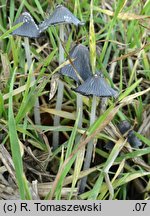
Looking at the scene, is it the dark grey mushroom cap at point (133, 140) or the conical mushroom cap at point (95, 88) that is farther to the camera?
the dark grey mushroom cap at point (133, 140)

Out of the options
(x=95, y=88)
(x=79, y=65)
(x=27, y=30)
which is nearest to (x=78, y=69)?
(x=79, y=65)

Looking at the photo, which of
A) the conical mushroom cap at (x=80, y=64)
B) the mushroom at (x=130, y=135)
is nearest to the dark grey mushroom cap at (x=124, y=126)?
the mushroom at (x=130, y=135)

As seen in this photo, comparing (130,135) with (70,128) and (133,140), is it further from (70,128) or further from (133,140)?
(70,128)

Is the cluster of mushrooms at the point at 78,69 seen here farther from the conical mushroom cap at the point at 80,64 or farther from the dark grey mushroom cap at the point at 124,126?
the dark grey mushroom cap at the point at 124,126

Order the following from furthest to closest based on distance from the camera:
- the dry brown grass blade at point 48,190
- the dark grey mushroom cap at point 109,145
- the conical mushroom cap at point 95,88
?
the dark grey mushroom cap at point 109,145
the dry brown grass blade at point 48,190
the conical mushroom cap at point 95,88

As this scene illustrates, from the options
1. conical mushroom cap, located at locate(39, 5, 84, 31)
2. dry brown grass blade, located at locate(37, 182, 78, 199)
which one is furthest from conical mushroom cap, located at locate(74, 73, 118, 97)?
dry brown grass blade, located at locate(37, 182, 78, 199)

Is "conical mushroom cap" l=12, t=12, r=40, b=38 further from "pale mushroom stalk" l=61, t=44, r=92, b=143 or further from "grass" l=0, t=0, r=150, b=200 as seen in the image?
"pale mushroom stalk" l=61, t=44, r=92, b=143

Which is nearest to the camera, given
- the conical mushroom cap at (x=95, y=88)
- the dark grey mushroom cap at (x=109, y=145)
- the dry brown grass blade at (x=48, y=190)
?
the conical mushroom cap at (x=95, y=88)
